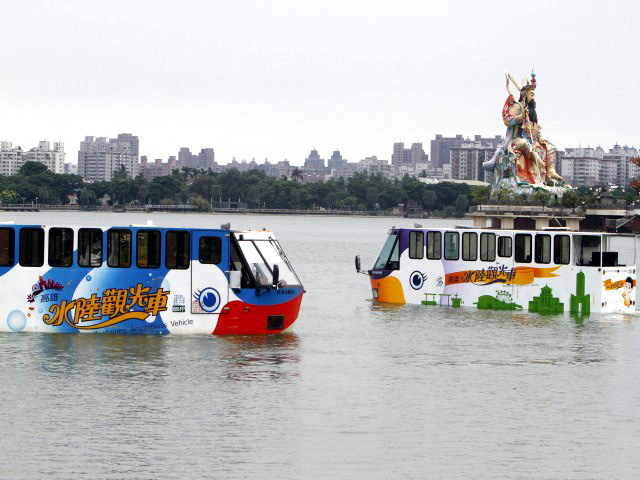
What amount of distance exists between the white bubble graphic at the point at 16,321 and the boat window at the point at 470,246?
14880mm

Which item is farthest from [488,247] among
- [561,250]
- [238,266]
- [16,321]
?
[16,321]

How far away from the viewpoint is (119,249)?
97.2ft

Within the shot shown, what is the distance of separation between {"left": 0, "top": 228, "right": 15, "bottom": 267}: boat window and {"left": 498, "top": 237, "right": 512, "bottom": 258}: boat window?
15.6 metres

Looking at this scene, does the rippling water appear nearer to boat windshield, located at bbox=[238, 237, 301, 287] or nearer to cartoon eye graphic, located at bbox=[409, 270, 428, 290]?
boat windshield, located at bbox=[238, 237, 301, 287]

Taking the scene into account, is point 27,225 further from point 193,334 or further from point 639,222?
point 639,222

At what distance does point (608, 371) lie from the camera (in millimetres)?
29016

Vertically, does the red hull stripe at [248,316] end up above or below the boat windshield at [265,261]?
below

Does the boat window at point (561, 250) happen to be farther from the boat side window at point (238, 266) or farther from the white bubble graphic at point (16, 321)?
the white bubble graphic at point (16, 321)

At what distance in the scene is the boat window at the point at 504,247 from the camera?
38750 millimetres

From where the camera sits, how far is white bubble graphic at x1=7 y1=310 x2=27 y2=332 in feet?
99.3

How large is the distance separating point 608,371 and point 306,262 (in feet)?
174

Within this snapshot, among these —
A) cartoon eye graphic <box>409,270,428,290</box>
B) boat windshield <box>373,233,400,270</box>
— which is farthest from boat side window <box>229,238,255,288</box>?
cartoon eye graphic <box>409,270,428,290</box>

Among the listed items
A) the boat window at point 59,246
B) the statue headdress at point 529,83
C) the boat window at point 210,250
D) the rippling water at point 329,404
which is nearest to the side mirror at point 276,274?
the boat window at point 210,250

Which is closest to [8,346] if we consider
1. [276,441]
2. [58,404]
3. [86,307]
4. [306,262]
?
[86,307]
